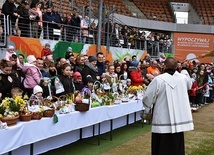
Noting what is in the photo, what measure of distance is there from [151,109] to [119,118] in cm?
271

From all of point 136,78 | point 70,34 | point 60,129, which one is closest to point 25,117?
point 60,129

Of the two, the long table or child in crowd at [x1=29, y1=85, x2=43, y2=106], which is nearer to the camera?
the long table

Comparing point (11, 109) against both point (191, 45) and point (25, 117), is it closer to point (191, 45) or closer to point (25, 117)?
point (25, 117)

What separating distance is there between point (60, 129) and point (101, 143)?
1675 millimetres

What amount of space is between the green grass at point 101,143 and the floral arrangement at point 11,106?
1464 mm

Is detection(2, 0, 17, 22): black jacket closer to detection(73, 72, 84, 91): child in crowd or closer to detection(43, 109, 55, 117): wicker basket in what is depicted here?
detection(73, 72, 84, 91): child in crowd

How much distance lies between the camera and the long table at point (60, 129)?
429 centimetres

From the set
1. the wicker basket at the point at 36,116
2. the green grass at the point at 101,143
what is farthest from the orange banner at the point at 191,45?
the wicker basket at the point at 36,116

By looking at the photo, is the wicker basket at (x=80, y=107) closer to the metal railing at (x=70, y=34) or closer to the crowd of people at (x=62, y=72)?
the crowd of people at (x=62, y=72)

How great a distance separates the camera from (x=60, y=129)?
16.9 feet

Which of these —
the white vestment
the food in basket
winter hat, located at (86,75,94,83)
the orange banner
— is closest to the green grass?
winter hat, located at (86,75,94,83)

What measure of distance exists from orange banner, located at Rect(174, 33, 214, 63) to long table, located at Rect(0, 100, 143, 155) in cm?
1838

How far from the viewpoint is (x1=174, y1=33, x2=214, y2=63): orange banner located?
25153 millimetres

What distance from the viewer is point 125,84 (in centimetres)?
789
